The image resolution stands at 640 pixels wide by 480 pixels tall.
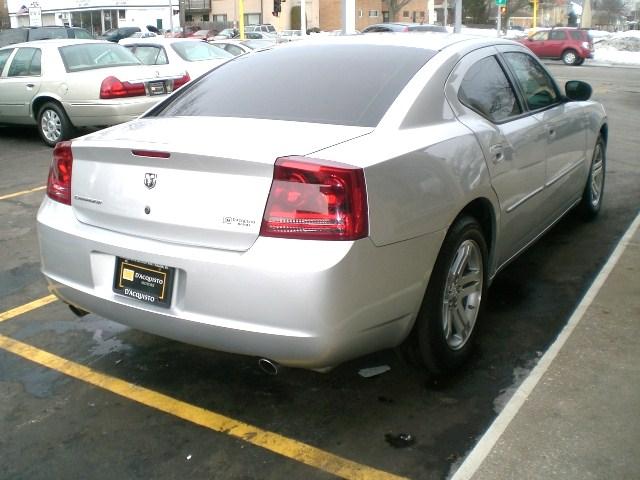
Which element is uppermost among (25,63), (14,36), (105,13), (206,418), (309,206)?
(105,13)

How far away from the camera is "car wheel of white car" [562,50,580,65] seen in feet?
99.7

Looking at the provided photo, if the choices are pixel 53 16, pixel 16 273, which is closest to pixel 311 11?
pixel 53 16

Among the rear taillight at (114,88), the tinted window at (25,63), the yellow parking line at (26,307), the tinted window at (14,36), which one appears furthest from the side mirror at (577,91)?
the tinted window at (14,36)

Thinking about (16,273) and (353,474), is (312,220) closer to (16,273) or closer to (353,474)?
(353,474)

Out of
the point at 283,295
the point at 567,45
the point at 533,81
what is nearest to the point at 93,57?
the point at 533,81

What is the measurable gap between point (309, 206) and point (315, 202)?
0.09 feet

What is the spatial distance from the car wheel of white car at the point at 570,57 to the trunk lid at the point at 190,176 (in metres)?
29.9

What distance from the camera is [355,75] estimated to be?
3.68 m

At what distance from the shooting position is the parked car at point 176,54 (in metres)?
12.5

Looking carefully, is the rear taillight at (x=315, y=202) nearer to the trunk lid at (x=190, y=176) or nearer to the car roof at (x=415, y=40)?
the trunk lid at (x=190, y=176)

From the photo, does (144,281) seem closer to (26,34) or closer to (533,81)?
(533,81)

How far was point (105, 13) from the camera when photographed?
5878 centimetres

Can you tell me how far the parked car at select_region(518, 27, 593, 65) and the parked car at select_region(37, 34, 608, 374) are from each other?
28.6 meters

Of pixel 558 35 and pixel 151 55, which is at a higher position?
pixel 558 35
